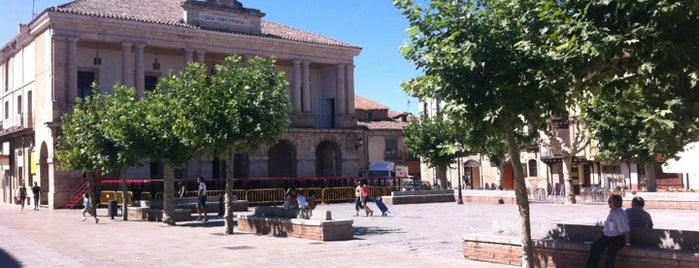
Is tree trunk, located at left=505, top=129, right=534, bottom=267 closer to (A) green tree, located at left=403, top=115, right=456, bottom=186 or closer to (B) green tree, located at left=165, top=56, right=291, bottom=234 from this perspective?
(B) green tree, located at left=165, top=56, right=291, bottom=234

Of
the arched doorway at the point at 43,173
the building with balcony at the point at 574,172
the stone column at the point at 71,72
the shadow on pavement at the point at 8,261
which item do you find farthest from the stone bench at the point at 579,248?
the arched doorway at the point at 43,173

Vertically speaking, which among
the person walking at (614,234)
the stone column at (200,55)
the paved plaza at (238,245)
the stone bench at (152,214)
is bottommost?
the paved plaza at (238,245)

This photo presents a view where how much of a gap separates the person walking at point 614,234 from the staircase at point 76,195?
30.8 m

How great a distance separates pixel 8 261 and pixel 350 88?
1438 inches

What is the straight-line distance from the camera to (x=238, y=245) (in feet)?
51.8

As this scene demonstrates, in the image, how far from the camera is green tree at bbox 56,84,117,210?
990 inches

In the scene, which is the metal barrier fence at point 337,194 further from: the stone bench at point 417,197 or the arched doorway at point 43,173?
the arched doorway at point 43,173

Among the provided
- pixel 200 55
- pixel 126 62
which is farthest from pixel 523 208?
pixel 200 55

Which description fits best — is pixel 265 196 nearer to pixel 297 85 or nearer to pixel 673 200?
pixel 297 85

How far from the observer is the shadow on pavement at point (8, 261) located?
12.7m

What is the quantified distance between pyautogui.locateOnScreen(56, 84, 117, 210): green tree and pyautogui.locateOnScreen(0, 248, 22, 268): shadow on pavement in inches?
424

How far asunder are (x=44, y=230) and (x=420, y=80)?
50.9 ft

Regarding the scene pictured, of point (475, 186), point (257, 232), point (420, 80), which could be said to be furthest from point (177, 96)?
point (475, 186)

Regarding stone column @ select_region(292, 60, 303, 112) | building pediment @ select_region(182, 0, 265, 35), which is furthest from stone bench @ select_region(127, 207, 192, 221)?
stone column @ select_region(292, 60, 303, 112)
